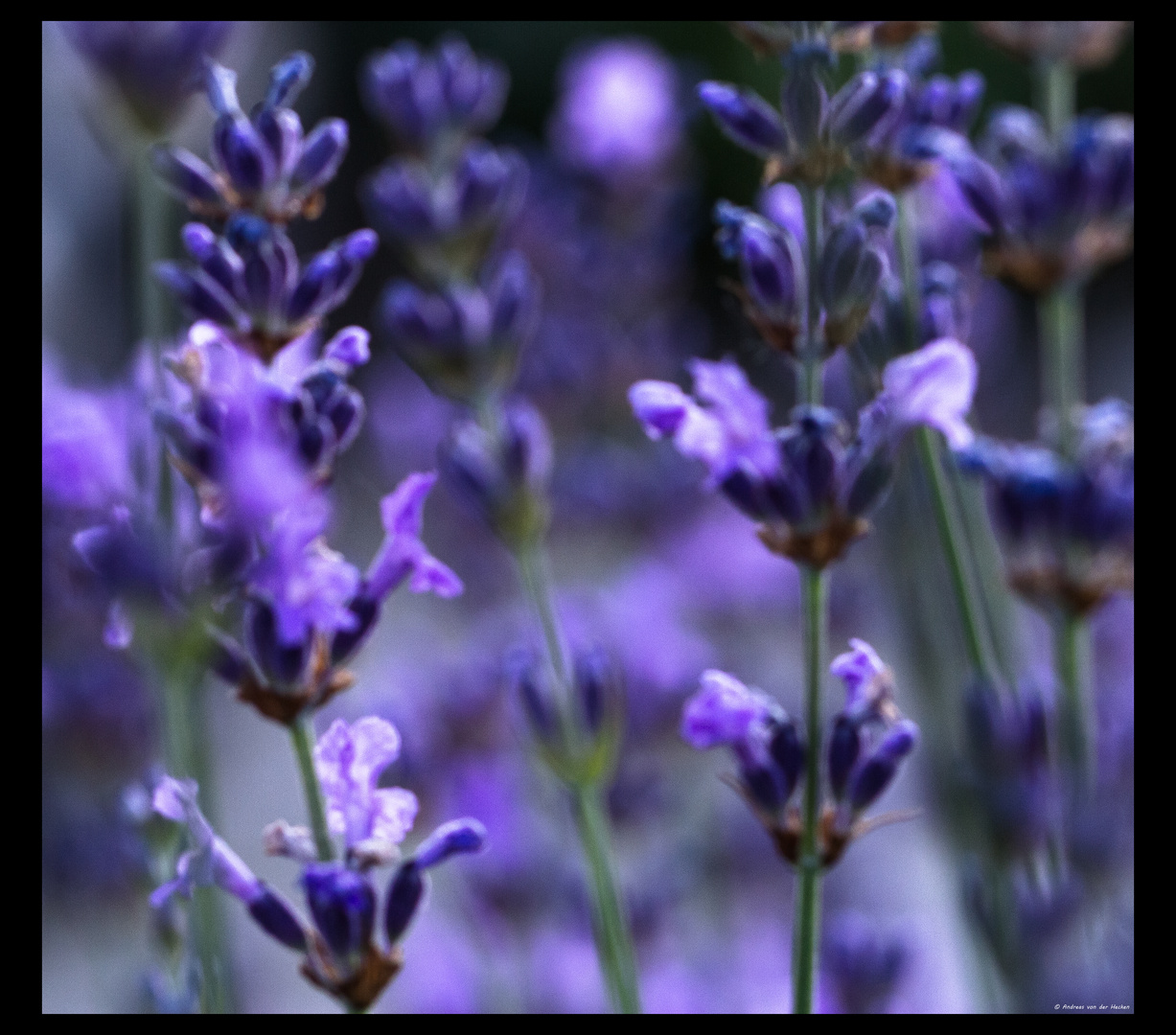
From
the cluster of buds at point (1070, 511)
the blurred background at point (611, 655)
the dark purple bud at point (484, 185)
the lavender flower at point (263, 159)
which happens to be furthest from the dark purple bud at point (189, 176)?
the cluster of buds at point (1070, 511)

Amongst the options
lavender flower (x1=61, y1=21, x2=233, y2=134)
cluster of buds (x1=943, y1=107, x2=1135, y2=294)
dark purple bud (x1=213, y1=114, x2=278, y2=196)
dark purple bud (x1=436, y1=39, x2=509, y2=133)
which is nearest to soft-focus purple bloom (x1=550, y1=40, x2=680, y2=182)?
dark purple bud (x1=436, y1=39, x2=509, y2=133)

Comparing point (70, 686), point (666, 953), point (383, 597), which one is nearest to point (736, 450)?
point (383, 597)

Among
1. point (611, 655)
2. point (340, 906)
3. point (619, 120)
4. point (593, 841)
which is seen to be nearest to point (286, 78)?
point (340, 906)

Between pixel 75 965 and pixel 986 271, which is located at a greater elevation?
pixel 986 271

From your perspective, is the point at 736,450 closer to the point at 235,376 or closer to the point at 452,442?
the point at 235,376

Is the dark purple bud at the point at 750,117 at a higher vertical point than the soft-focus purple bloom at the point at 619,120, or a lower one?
lower

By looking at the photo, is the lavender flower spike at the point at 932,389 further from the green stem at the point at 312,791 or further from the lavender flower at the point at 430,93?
the lavender flower at the point at 430,93

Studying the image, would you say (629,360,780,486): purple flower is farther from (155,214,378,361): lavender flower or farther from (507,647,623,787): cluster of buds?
(507,647,623,787): cluster of buds
